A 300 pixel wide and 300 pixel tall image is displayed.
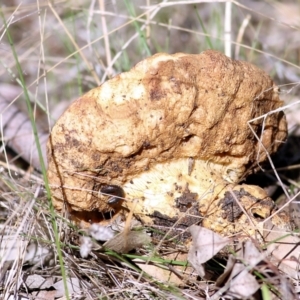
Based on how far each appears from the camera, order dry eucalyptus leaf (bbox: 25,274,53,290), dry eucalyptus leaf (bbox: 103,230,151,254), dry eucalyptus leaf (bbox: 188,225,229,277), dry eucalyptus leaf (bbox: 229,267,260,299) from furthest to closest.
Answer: dry eucalyptus leaf (bbox: 25,274,53,290), dry eucalyptus leaf (bbox: 103,230,151,254), dry eucalyptus leaf (bbox: 188,225,229,277), dry eucalyptus leaf (bbox: 229,267,260,299)

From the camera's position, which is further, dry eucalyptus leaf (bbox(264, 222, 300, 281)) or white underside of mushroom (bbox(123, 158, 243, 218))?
white underside of mushroom (bbox(123, 158, 243, 218))

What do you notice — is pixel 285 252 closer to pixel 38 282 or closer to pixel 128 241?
pixel 128 241

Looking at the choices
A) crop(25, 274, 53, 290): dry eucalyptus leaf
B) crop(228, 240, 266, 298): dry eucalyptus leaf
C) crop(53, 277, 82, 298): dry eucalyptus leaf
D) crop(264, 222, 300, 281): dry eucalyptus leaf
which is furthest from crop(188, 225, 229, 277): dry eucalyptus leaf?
crop(25, 274, 53, 290): dry eucalyptus leaf

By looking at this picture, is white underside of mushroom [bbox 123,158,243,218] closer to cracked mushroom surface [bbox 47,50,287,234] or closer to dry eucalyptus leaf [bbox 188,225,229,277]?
cracked mushroom surface [bbox 47,50,287,234]

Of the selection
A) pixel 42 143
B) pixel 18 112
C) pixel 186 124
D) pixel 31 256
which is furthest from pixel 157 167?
pixel 18 112

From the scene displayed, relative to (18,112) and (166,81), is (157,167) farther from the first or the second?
(18,112)

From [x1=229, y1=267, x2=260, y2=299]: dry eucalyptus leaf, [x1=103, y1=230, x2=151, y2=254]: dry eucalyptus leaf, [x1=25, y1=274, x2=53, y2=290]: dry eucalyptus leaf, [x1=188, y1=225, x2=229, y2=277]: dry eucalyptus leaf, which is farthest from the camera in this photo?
[x1=25, y1=274, x2=53, y2=290]: dry eucalyptus leaf
